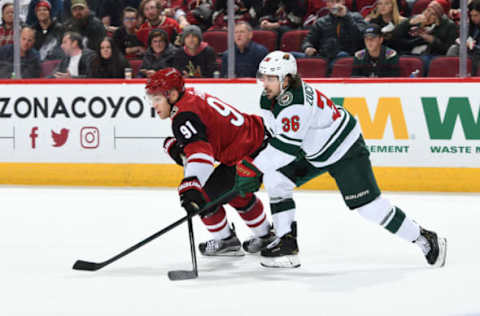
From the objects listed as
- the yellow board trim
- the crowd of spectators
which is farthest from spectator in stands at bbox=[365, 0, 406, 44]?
the yellow board trim

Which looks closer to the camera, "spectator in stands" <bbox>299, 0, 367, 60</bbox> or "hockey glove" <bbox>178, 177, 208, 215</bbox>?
"hockey glove" <bbox>178, 177, 208, 215</bbox>

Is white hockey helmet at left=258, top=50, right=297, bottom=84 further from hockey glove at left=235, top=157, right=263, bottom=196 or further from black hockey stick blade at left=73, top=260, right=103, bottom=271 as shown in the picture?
black hockey stick blade at left=73, top=260, right=103, bottom=271

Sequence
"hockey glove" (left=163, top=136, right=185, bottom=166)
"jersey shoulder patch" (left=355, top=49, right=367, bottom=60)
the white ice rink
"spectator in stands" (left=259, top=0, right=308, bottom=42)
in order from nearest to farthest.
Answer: the white ice rink < "hockey glove" (left=163, top=136, right=185, bottom=166) < "jersey shoulder patch" (left=355, top=49, right=367, bottom=60) < "spectator in stands" (left=259, top=0, right=308, bottom=42)

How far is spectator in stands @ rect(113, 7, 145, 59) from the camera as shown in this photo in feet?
22.5

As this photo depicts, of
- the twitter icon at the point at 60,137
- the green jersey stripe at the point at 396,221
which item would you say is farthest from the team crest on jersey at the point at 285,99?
the twitter icon at the point at 60,137

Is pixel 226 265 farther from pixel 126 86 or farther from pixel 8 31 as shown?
pixel 8 31

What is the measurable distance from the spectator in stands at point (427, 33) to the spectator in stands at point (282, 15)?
79 cm

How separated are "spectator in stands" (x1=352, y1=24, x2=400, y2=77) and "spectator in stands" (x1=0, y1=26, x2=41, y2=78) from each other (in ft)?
9.00

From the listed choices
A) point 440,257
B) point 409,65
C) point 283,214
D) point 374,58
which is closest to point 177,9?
point 374,58

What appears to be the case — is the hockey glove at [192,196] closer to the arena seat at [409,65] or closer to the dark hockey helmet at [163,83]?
the dark hockey helmet at [163,83]

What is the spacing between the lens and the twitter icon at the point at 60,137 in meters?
7.00

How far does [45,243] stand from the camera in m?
4.51

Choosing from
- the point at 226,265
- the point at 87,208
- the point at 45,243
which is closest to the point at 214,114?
the point at 226,265

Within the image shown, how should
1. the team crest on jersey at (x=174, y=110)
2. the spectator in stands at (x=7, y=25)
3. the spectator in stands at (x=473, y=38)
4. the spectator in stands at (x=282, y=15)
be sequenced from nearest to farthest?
the team crest on jersey at (x=174, y=110) → the spectator in stands at (x=473, y=38) → the spectator in stands at (x=282, y=15) → the spectator in stands at (x=7, y=25)
